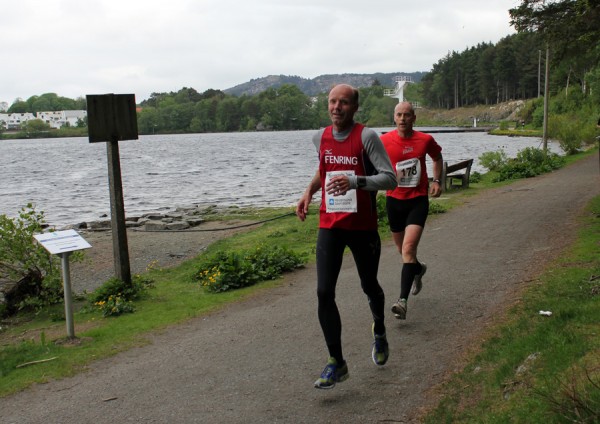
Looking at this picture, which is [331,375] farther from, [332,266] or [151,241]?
[151,241]

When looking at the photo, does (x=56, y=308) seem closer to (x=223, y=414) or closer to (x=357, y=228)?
(x=223, y=414)

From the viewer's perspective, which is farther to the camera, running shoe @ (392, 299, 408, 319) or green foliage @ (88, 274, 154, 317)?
green foliage @ (88, 274, 154, 317)

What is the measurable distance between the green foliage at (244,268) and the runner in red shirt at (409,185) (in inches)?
122

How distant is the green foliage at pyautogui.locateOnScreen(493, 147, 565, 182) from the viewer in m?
24.8

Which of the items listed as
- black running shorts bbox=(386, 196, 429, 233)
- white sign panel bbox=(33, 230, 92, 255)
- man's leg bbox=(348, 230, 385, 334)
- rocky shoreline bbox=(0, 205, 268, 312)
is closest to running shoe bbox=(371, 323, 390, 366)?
man's leg bbox=(348, 230, 385, 334)

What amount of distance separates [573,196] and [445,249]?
7.82 m

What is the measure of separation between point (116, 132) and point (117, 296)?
2.26 metres

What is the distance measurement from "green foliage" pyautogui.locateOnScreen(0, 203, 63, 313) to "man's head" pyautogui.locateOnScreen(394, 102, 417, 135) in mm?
5499

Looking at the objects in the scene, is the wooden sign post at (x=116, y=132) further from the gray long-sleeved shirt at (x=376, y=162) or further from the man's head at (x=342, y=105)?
the gray long-sleeved shirt at (x=376, y=162)

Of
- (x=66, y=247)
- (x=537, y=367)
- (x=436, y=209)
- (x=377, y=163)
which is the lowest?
(x=436, y=209)

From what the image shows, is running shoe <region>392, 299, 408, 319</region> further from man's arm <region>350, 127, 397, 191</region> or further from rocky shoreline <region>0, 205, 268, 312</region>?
rocky shoreline <region>0, 205, 268, 312</region>

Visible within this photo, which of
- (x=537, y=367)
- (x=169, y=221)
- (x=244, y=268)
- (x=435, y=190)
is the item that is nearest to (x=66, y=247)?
(x=244, y=268)

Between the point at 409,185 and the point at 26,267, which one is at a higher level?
the point at 409,185

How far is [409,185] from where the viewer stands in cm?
679
